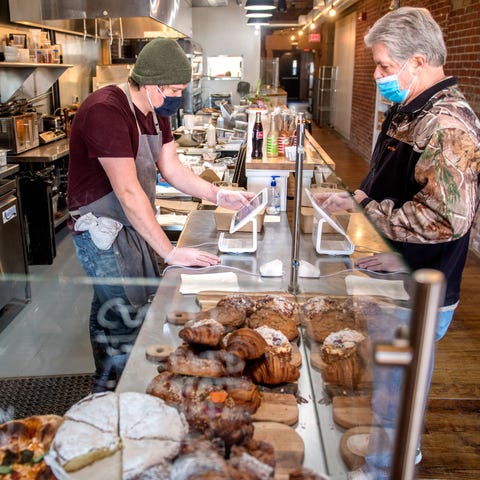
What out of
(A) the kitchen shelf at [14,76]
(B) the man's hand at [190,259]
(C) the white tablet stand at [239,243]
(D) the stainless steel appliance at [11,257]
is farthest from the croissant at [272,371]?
(A) the kitchen shelf at [14,76]

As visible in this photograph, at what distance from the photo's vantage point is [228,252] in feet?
8.00

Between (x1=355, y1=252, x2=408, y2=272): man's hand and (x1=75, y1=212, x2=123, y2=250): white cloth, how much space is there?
4.12 ft

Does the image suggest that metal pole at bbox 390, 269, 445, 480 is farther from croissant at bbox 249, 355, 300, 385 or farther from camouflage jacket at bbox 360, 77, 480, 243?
camouflage jacket at bbox 360, 77, 480, 243

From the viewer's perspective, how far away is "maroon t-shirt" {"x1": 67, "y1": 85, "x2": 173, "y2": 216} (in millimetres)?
2129

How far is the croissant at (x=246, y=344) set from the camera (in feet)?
4.53

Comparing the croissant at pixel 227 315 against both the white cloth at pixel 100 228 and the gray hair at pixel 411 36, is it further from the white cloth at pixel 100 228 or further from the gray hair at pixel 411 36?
the gray hair at pixel 411 36

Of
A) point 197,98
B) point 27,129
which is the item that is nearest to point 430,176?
point 27,129

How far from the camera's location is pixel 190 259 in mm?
2217

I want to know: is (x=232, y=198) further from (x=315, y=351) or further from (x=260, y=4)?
(x=260, y=4)

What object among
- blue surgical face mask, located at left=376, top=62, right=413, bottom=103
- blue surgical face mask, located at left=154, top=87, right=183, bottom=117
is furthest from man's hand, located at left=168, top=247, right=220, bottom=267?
blue surgical face mask, located at left=376, top=62, right=413, bottom=103

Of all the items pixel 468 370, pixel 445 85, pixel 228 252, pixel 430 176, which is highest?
pixel 445 85

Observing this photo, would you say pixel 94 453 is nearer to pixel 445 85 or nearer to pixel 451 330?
pixel 445 85

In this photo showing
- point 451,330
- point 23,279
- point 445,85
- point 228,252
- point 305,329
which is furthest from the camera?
point 23,279

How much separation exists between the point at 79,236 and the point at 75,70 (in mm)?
6031
